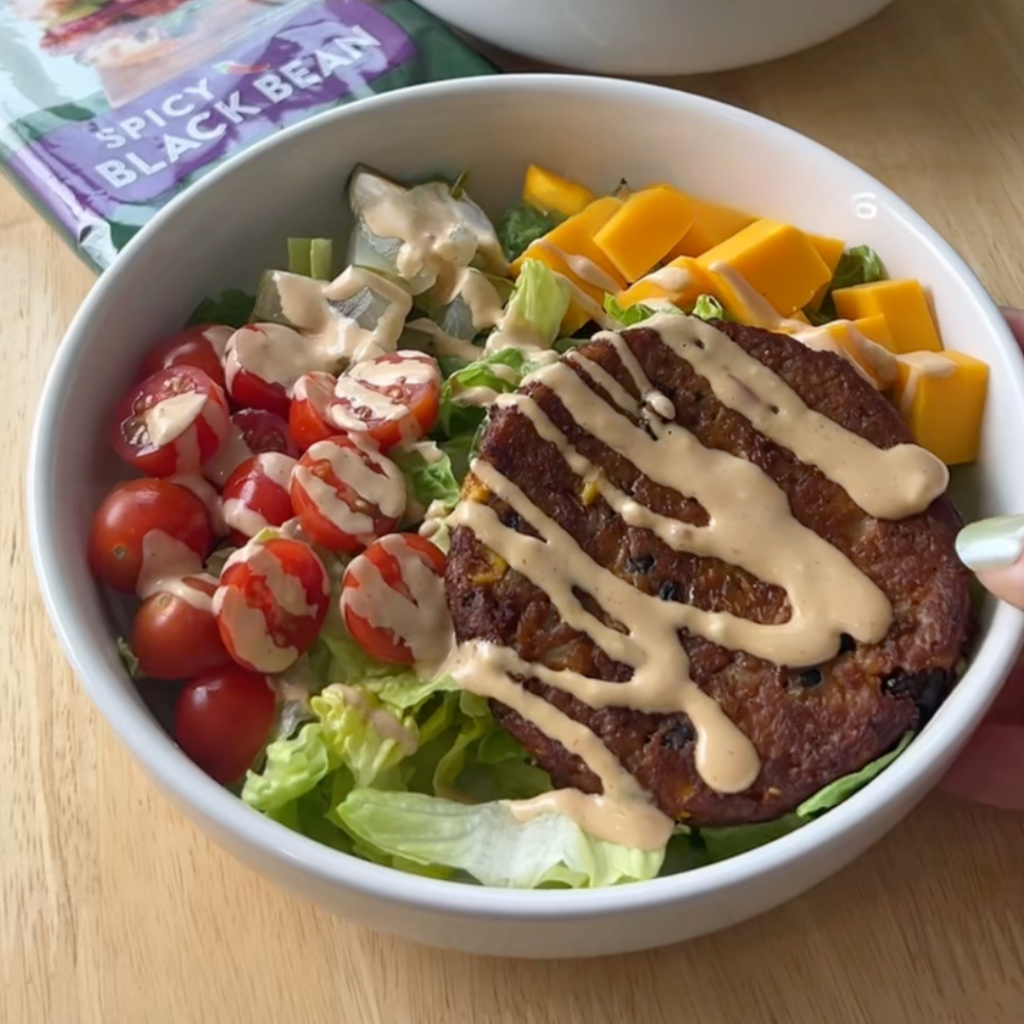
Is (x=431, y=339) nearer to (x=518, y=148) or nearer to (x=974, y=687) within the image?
(x=518, y=148)

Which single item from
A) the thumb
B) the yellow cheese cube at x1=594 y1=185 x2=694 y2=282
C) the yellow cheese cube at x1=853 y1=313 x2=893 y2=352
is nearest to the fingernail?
the thumb

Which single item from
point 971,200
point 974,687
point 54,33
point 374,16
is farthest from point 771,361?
point 54,33

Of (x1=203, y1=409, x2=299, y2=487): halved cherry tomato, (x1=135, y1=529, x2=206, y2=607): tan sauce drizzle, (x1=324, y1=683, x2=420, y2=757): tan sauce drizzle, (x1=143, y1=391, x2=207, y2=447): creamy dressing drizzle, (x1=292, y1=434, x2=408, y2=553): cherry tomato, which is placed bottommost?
(x1=324, y1=683, x2=420, y2=757): tan sauce drizzle

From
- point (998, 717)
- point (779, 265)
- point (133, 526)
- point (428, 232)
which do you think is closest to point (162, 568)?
point (133, 526)

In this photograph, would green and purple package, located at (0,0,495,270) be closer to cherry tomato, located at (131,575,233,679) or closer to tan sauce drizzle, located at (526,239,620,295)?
tan sauce drizzle, located at (526,239,620,295)

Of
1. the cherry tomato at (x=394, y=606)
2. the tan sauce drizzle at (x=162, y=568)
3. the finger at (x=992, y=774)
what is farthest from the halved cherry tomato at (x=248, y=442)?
the finger at (x=992, y=774)

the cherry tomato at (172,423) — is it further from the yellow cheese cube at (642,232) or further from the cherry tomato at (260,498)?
the yellow cheese cube at (642,232)
